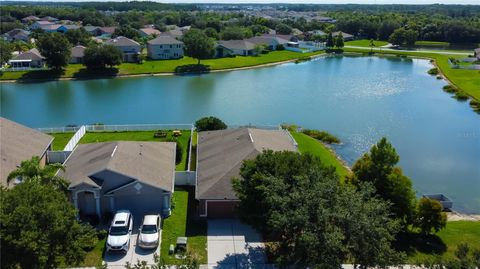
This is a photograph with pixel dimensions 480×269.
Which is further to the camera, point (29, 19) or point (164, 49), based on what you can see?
point (29, 19)

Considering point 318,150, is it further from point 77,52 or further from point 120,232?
point 77,52

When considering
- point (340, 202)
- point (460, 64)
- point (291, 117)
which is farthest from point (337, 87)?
point (340, 202)

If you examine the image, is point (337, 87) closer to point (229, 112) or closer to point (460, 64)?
point (229, 112)

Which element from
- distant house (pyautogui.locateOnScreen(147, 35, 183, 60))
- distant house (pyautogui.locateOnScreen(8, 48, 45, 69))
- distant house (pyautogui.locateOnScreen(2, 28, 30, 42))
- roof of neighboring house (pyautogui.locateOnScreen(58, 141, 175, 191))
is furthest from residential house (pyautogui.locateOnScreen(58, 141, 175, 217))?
distant house (pyautogui.locateOnScreen(2, 28, 30, 42))

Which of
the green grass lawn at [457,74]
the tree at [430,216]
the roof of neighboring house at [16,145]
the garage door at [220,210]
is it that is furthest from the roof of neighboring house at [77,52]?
the tree at [430,216]

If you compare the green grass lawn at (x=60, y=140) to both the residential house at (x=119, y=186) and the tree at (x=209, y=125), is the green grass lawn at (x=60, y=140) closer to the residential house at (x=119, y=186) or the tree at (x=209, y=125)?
the residential house at (x=119, y=186)

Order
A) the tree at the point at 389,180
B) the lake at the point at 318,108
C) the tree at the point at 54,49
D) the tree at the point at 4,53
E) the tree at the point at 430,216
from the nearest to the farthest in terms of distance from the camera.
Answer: the tree at the point at 430,216, the tree at the point at 389,180, the lake at the point at 318,108, the tree at the point at 54,49, the tree at the point at 4,53

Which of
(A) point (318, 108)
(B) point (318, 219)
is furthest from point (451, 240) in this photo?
(A) point (318, 108)
